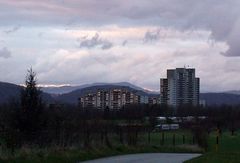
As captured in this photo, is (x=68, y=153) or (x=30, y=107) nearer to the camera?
(x=68, y=153)

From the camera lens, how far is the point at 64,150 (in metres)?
34.1

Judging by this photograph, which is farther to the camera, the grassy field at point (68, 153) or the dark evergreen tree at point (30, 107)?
the dark evergreen tree at point (30, 107)

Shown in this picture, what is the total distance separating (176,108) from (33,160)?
153m

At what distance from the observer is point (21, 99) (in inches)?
1569

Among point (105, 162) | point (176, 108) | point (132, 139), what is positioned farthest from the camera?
point (176, 108)

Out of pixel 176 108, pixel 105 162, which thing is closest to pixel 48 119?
pixel 105 162

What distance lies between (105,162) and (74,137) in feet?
27.8

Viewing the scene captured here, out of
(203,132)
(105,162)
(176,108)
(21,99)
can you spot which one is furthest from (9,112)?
(176,108)

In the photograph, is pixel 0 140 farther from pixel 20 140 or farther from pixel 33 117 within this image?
pixel 33 117

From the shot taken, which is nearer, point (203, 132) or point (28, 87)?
point (28, 87)

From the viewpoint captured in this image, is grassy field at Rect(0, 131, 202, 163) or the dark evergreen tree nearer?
grassy field at Rect(0, 131, 202, 163)

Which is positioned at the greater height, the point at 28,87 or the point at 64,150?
the point at 28,87

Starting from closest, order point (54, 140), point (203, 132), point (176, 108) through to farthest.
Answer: point (54, 140), point (203, 132), point (176, 108)

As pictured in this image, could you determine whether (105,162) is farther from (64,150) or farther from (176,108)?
(176,108)
